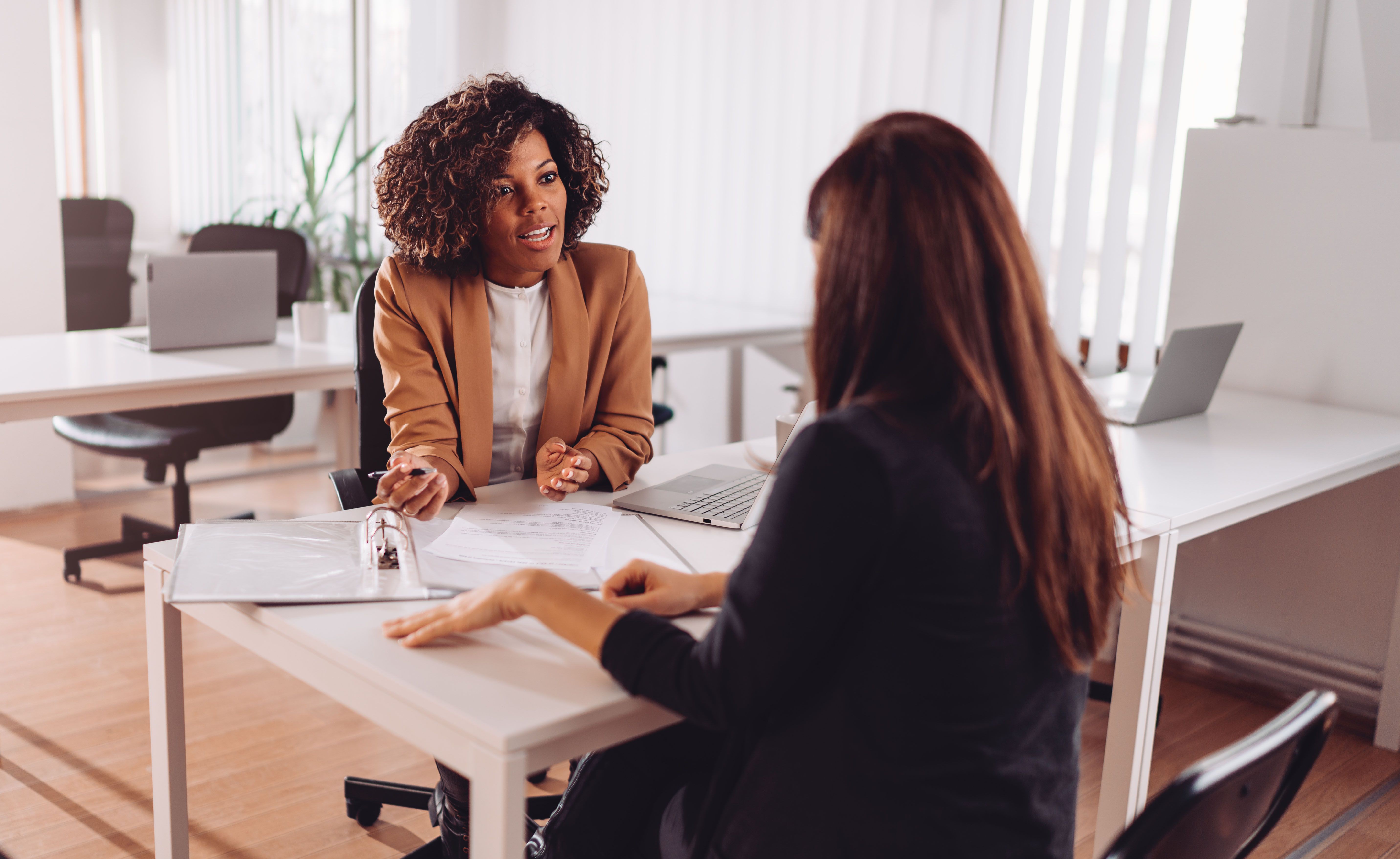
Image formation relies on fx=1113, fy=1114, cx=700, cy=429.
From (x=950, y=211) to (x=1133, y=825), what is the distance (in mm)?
505

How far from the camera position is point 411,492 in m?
1.53

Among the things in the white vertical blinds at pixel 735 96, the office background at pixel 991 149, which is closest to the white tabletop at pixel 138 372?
the office background at pixel 991 149

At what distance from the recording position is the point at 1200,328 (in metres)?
2.21

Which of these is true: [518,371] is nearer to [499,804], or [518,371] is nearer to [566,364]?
[566,364]

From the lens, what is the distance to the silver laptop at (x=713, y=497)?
5.23 ft

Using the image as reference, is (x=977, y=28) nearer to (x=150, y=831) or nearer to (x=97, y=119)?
(x=150, y=831)

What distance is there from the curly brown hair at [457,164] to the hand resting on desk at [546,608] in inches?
29.0

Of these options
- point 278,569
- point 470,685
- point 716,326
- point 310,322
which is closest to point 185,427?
point 310,322

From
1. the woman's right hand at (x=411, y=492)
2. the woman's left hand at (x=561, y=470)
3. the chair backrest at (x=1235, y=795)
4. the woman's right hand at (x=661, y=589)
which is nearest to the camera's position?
the chair backrest at (x=1235, y=795)

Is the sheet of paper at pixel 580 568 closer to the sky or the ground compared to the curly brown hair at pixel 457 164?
closer to the ground

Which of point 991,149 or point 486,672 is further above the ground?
point 991,149

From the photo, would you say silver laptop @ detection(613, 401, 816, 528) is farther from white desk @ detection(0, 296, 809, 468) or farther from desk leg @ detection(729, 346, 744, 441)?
desk leg @ detection(729, 346, 744, 441)

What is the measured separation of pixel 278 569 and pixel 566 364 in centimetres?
67

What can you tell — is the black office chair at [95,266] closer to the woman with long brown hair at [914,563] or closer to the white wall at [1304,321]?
the white wall at [1304,321]
